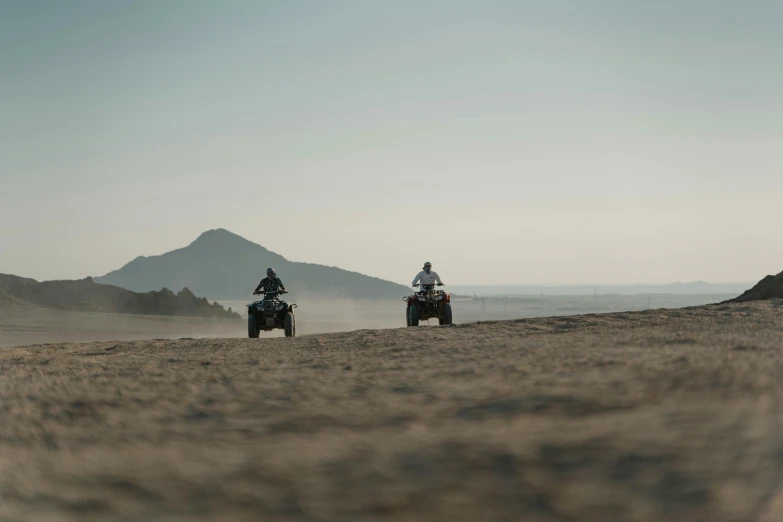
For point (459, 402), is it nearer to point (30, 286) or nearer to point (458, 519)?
point (458, 519)

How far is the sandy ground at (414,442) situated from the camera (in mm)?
2184

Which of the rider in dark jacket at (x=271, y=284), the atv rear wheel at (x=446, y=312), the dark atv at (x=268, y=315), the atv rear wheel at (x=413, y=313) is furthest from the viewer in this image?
the atv rear wheel at (x=446, y=312)

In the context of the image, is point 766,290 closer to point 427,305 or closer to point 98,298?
point 427,305

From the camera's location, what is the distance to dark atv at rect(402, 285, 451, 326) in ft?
57.1

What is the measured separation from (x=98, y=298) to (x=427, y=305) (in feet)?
202

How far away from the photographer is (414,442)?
2.81 metres

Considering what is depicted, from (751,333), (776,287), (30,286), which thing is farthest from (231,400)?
(30,286)

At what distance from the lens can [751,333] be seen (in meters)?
6.87

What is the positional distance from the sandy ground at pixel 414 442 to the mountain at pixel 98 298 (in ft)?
220

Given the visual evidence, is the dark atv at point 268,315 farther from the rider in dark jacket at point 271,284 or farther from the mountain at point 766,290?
the mountain at point 766,290

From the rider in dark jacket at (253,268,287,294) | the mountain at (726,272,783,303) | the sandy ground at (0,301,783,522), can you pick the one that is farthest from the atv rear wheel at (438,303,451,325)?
the sandy ground at (0,301,783,522)

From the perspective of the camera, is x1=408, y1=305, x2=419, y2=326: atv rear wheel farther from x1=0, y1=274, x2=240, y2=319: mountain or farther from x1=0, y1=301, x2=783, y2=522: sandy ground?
x1=0, y1=274, x2=240, y2=319: mountain

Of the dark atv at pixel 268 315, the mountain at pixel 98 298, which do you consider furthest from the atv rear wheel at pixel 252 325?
the mountain at pixel 98 298

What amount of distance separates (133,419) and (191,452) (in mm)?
887
